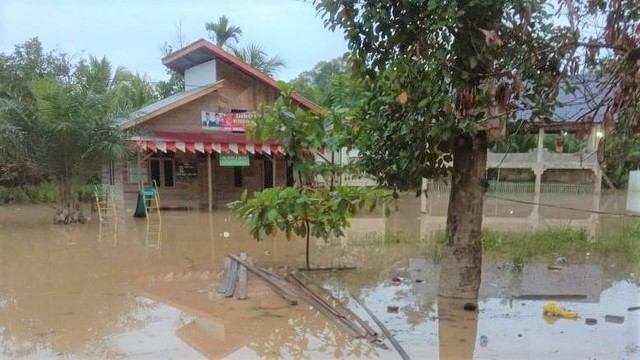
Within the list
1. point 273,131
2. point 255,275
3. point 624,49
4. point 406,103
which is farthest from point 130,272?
point 624,49

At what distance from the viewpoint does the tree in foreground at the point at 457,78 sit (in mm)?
3445

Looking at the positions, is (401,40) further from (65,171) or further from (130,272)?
(65,171)

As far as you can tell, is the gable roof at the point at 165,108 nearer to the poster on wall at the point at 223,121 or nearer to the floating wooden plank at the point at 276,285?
the poster on wall at the point at 223,121

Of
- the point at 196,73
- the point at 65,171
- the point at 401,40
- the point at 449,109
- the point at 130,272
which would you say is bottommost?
the point at 130,272

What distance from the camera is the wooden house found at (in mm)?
16219

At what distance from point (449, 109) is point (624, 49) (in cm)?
197

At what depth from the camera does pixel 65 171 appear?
13430 mm

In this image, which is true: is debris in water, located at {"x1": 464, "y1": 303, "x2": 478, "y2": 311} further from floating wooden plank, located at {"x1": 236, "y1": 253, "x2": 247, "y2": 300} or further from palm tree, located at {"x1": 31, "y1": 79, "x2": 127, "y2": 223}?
palm tree, located at {"x1": 31, "y1": 79, "x2": 127, "y2": 223}

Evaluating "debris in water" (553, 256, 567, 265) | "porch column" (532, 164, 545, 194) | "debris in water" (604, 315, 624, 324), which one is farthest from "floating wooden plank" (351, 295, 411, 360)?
"porch column" (532, 164, 545, 194)

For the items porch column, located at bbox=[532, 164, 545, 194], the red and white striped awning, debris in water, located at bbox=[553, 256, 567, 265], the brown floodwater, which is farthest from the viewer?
porch column, located at bbox=[532, 164, 545, 194]

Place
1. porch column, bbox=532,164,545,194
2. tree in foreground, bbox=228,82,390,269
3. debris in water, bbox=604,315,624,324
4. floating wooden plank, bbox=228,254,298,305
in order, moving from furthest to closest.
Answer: porch column, bbox=532,164,545,194 < tree in foreground, bbox=228,82,390,269 < floating wooden plank, bbox=228,254,298,305 < debris in water, bbox=604,315,624,324

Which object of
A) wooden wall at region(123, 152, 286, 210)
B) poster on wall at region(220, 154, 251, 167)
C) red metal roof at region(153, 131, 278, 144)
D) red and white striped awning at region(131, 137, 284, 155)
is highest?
red metal roof at region(153, 131, 278, 144)

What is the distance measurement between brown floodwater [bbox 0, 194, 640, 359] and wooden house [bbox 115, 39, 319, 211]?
237 inches

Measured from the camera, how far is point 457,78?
4.75 m
